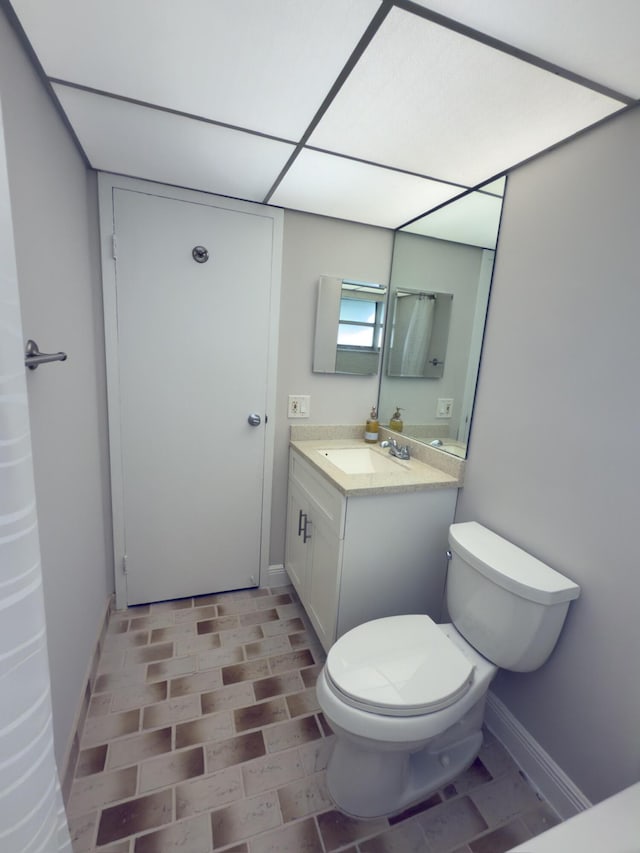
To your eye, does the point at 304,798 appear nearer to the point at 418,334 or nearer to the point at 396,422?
the point at 396,422

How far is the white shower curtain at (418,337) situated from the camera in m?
1.98

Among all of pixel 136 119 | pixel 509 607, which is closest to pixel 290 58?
pixel 136 119

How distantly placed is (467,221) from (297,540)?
175 cm

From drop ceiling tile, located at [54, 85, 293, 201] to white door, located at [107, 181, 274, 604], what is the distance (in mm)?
148

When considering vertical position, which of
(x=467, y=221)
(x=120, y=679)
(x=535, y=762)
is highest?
(x=467, y=221)

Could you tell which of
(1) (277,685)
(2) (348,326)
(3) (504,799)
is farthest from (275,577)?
(2) (348,326)

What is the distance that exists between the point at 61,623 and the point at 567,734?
1660 mm

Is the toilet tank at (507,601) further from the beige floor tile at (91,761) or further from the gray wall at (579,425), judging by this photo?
the beige floor tile at (91,761)

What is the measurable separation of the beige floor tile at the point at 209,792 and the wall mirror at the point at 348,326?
1.73 m

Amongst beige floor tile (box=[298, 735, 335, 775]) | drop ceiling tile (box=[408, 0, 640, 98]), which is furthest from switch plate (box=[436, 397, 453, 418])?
beige floor tile (box=[298, 735, 335, 775])

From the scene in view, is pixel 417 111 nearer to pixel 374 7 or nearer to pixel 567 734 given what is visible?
pixel 374 7

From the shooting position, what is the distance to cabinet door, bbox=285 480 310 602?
1935 millimetres

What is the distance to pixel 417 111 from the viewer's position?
3.64 ft

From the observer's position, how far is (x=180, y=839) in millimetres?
1098
